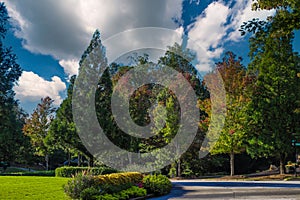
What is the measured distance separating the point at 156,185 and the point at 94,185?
3601mm

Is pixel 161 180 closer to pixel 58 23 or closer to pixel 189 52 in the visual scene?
pixel 58 23

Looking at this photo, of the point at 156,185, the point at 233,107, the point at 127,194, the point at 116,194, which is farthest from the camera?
the point at 233,107

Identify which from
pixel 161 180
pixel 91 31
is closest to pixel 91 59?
pixel 91 31

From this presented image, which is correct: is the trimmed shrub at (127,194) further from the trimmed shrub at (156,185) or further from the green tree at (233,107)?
the green tree at (233,107)

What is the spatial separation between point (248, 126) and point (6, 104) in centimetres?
2423

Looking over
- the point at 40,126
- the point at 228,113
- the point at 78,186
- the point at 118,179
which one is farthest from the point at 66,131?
the point at 78,186

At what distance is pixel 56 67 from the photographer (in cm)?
2412

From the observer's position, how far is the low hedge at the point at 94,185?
9.83 meters

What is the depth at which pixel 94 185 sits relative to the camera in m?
10.5

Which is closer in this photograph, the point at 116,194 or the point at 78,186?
the point at 78,186

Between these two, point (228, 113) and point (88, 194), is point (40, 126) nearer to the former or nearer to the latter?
point (228, 113)

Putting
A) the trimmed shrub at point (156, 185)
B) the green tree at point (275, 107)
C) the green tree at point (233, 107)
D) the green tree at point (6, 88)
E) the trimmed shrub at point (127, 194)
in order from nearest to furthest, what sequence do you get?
the trimmed shrub at point (127, 194) → the trimmed shrub at point (156, 185) → the green tree at point (275, 107) → the green tree at point (233, 107) → the green tree at point (6, 88)

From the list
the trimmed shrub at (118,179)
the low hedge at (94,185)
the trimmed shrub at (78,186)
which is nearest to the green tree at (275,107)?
the trimmed shrub at (118,179)

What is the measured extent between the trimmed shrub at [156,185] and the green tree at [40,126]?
20896mm
